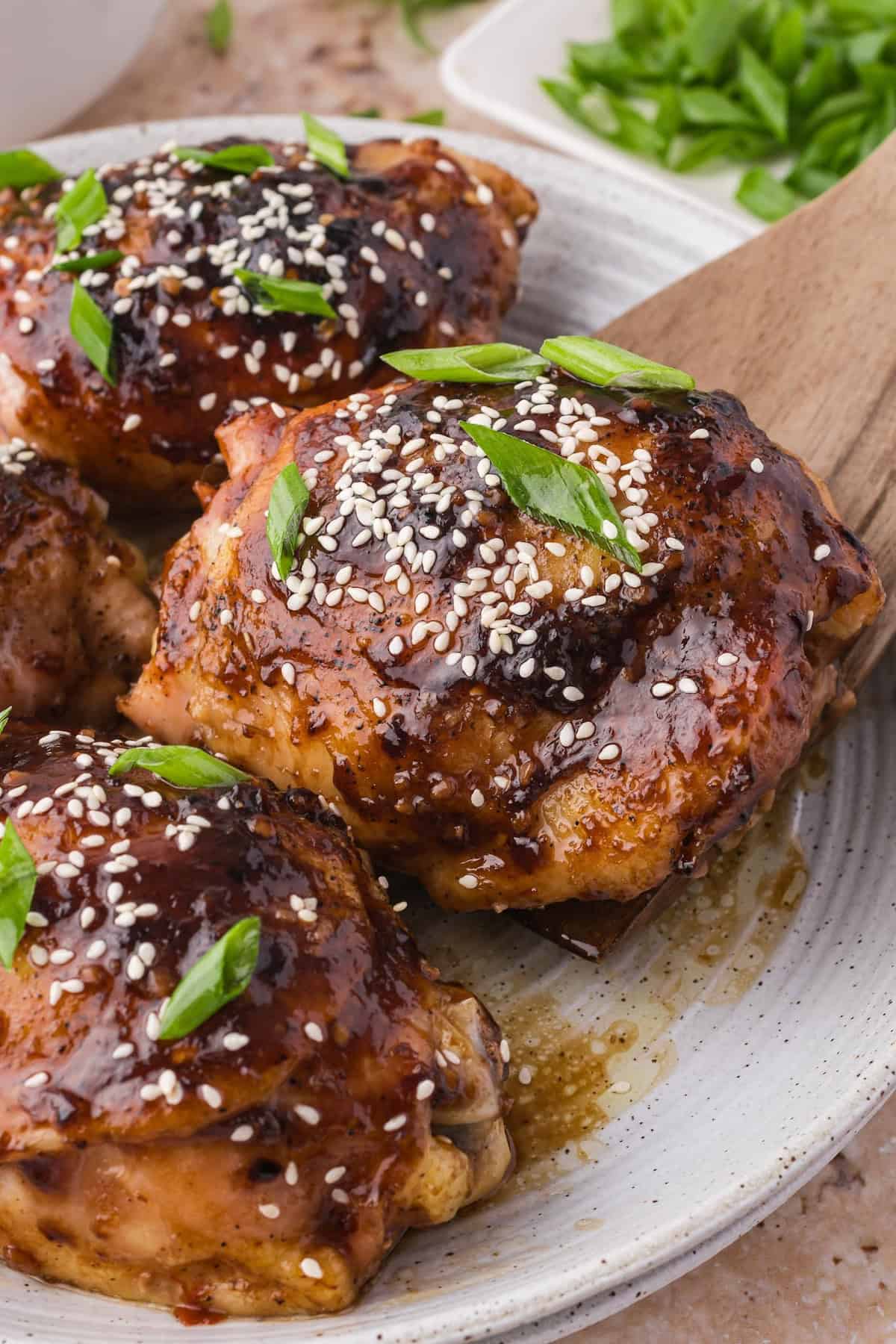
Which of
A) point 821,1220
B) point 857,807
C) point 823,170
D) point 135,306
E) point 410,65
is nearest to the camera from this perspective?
point 821,1220

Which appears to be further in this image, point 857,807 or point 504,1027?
point 857,807

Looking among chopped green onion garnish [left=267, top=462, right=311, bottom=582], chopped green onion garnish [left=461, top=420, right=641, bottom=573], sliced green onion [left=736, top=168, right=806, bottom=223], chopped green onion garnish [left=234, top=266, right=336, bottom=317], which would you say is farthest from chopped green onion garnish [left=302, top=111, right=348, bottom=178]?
sliced green onion [left=736, top=168, right=806, bottom=223]

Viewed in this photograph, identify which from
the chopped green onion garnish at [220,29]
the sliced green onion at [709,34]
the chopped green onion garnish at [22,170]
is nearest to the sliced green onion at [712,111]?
the sliced green onion at [709,34]

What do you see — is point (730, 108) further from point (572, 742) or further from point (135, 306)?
point (572, 742)

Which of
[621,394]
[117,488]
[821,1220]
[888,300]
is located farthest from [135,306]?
[821,1220]

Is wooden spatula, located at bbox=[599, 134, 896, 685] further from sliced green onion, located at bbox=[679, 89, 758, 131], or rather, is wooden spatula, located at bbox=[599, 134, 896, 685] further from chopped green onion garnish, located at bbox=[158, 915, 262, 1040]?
chopped green onion garnish, located at bbox=[158, 915, 262, 1040]

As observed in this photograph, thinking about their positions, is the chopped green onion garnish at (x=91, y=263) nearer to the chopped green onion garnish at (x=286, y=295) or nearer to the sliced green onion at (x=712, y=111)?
the chopped green onion garnish at (x=286, y=295)
